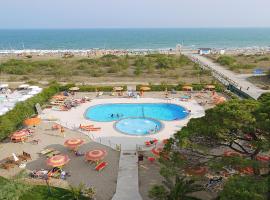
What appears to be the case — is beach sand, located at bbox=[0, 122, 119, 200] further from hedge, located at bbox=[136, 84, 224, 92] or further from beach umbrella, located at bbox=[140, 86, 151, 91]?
hedge, located at bbox=[136, 84, 224, 92]

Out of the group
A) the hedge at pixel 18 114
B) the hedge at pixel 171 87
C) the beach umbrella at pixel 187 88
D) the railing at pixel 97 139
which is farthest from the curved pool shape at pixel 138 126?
the beach umbrella at pixel 187 88

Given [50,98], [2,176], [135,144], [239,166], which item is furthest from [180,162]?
[50,98]

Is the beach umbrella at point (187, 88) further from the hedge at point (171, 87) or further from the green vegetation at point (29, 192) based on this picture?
→ the green vegetation at point (29, 192)

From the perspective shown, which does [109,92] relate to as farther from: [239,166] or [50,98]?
[239,166]

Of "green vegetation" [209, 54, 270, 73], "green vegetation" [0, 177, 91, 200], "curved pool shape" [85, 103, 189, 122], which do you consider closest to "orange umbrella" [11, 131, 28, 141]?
"green vegetation" [0, 177, 91, 200]

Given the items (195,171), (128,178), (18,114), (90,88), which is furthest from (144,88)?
(195,171)

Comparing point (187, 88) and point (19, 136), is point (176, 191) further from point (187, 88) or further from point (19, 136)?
point (187, 88)
